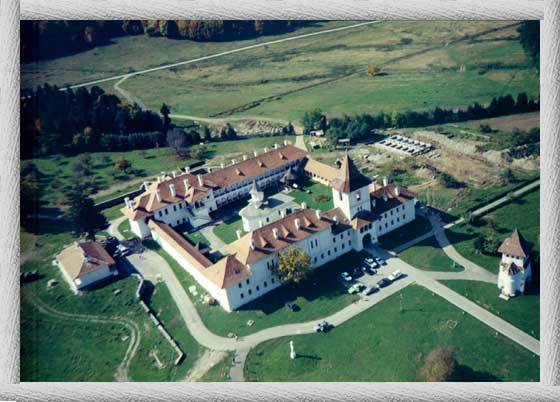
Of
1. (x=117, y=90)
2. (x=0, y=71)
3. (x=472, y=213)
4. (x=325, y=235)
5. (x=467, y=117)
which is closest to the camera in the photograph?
(x=0, y=71)

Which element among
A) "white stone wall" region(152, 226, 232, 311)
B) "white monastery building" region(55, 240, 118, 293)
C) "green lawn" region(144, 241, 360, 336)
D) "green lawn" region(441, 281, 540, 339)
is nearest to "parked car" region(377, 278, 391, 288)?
"green lawn" region(144, 241, 360, 336)

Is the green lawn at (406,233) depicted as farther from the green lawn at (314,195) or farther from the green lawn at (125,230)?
the green lawn at (125,230)

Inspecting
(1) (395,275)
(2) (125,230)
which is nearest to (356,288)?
(1) (395,275)

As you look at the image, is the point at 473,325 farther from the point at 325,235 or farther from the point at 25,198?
the point at 25,198

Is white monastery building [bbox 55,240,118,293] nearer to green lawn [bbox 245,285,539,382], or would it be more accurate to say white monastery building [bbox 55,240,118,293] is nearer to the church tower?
green lawn [bbox 245,285,539,382]

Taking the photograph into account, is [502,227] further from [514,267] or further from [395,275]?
[395,275]

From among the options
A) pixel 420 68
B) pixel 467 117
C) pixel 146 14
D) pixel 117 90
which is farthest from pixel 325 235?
pixel 117 90
